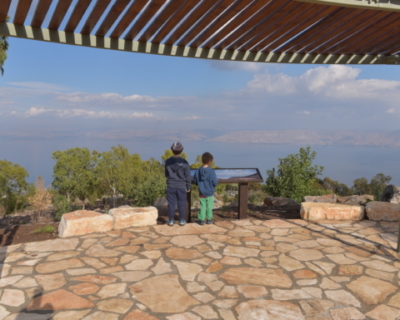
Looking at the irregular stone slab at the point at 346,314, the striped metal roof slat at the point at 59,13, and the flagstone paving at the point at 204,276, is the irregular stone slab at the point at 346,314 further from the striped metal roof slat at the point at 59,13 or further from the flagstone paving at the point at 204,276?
the striped metal roof slat at the point at 59,13

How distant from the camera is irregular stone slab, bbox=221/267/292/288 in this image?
4324 mm

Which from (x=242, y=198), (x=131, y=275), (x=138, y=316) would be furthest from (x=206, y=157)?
(x=138, y=316)

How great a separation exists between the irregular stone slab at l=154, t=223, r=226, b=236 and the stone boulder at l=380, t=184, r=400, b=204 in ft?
20.6

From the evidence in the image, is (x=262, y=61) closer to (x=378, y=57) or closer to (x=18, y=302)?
(x=378, y=57)

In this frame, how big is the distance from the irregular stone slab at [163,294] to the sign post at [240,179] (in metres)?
2.99

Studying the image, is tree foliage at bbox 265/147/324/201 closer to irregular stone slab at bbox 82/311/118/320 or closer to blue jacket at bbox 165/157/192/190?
blue jacket at bbox 165/157/192/190

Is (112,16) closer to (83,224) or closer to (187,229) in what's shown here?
(83,224)

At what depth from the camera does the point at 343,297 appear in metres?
4.00

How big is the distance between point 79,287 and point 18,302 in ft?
2.15

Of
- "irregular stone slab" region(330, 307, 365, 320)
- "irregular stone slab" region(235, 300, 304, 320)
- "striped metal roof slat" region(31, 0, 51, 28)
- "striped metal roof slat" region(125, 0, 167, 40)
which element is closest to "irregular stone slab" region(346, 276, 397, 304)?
"irregular stone slab" region(330, 307, 365, 320)

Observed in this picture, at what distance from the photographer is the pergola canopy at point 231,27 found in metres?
3.70

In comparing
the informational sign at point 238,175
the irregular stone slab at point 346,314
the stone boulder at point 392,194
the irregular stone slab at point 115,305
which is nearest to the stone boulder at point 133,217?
the informational sign at point 238,175

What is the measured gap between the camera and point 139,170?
32000 mm

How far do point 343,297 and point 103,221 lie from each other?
165 inches
